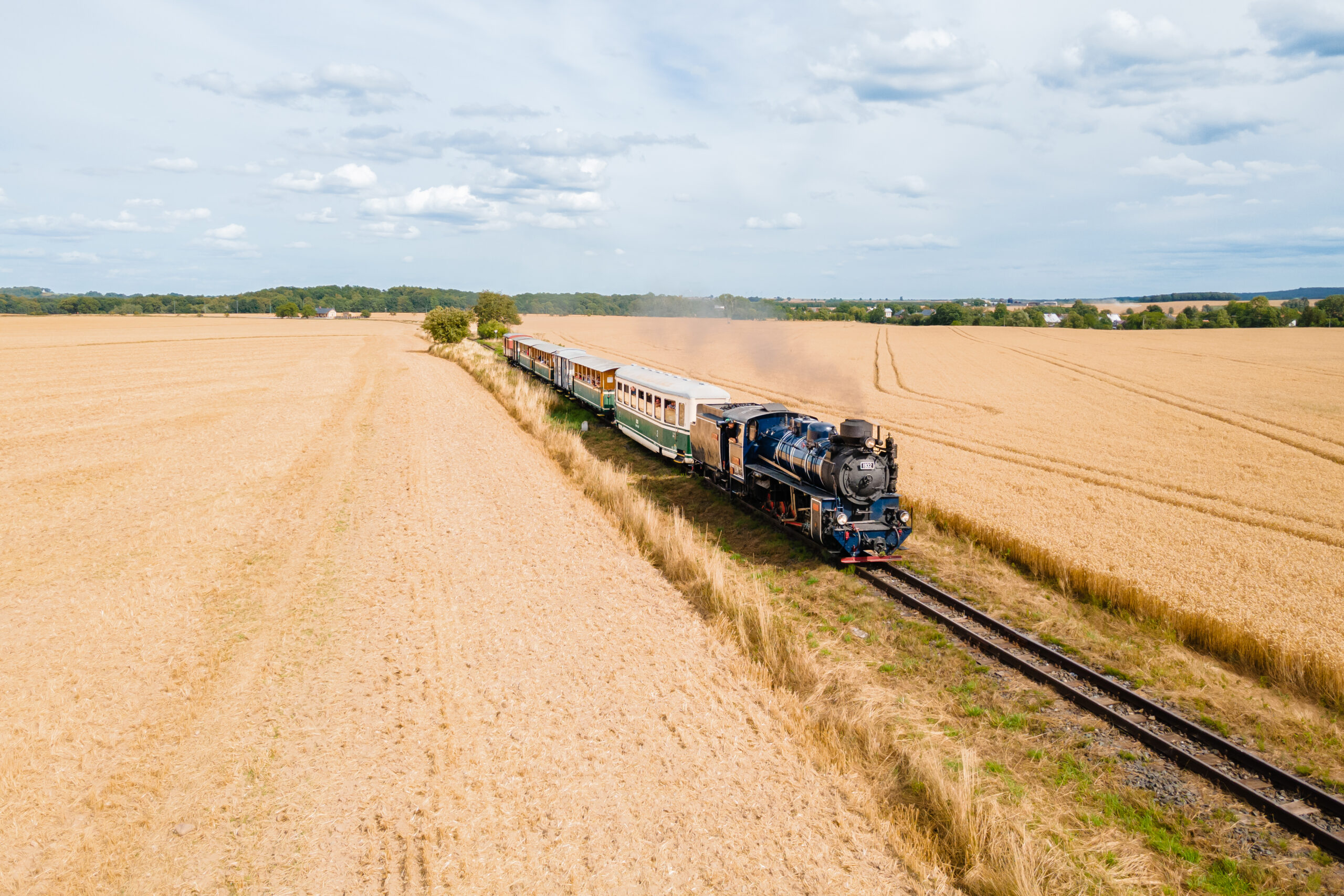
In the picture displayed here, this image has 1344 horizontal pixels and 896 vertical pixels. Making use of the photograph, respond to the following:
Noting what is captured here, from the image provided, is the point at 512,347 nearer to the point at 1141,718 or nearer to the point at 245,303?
the point at 1141,718

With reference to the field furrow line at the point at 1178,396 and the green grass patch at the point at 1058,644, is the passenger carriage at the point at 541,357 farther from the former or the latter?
Answer: the field furrow line at the point at 1178,396

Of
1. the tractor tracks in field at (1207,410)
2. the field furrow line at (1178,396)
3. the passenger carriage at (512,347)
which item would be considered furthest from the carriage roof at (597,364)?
the field furrow line at (1178,396)

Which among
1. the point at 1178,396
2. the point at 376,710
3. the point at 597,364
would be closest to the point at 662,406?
the point at 597,364

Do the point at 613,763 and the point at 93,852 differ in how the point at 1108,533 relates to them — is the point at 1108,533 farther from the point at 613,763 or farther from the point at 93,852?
the point at 93,852

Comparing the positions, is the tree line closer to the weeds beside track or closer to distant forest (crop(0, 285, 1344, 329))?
distant forest (crop(0, 285, 1344, 329))

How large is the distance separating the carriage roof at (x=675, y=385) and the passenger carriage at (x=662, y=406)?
0.02 metres

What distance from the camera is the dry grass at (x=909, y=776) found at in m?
6.62

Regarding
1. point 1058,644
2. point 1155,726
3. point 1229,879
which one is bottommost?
point 1229,879

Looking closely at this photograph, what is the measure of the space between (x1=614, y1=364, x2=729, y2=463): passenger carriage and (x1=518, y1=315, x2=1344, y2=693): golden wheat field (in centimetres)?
673

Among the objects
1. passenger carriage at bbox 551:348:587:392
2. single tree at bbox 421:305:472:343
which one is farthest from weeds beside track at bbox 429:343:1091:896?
single tree at bbox 421:305:472:343

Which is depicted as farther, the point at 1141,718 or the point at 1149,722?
the point at 1141,718

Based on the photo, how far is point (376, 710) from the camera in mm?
8883

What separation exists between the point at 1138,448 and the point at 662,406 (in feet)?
58.9

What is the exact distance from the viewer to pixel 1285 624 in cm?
1173
